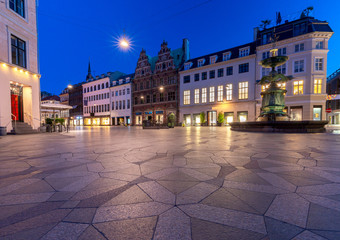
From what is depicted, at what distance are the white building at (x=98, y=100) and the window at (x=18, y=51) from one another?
32.1 m

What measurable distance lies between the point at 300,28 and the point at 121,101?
127 ft

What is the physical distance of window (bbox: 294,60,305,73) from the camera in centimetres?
2373

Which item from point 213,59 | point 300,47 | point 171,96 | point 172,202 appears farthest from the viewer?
point 171,96

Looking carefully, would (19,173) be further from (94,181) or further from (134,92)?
(134,92)

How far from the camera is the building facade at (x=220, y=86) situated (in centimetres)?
2714

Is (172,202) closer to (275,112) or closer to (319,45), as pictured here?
(275,112)

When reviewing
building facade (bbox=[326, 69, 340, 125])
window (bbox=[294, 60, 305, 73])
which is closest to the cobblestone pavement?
window (bbox=[294, 60, 305, 73])

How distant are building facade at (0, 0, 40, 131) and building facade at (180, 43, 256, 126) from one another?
24.5m

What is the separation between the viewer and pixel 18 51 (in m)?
13.0

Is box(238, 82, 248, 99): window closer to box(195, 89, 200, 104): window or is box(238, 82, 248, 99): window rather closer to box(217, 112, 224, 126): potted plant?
box(217, 112, 224, 126): potted plant

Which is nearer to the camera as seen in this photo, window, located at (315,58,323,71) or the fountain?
the fountain

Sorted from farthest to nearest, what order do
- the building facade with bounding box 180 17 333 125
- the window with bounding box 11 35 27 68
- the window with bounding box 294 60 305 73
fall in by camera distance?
the window with bounding box 294 60 305 73 < the building facade with bounding box 180 17 333 125 < the window with bounding box 11 35 27 68

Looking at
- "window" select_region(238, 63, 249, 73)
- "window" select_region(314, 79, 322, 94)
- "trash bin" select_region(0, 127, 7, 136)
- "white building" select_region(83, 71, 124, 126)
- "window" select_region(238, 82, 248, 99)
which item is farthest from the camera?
"white building" select_region(83, 71, 124, 126)

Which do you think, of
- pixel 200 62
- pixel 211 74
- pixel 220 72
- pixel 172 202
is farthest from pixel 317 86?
pixel 172 202
